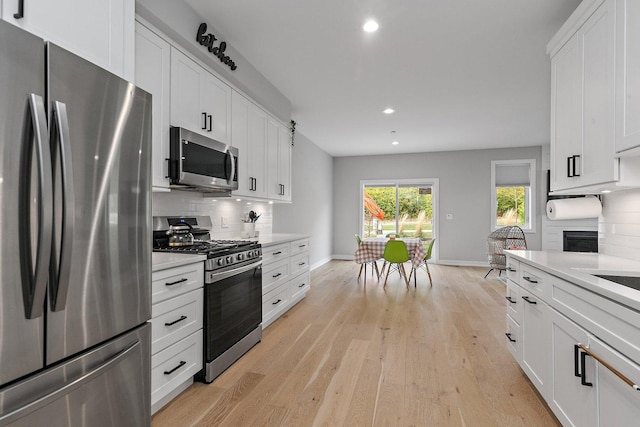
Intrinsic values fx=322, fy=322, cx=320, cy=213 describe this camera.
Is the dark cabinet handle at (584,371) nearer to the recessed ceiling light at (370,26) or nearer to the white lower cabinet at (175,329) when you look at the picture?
the white lower cabinet at (175,329)

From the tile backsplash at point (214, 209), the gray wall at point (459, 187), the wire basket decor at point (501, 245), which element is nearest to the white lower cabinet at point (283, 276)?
the tile backsplash at point (214, 209)

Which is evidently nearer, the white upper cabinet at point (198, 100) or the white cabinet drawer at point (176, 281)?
the white cabinet drawer at point (176, 281)

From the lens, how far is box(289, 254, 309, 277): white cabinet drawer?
3854 mm

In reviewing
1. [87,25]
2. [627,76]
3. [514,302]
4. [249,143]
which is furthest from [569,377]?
[249,143]

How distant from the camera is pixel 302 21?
249 cm

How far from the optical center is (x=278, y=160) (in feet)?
13.4

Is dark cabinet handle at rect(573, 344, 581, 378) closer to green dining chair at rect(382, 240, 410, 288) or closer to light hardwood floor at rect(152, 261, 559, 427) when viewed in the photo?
light hardwood floor at rect(152, 261, 559, 427)

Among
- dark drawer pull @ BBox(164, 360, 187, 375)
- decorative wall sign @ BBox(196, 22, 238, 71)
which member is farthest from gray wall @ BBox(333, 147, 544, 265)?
dark drawer pull @ BBox(164, 360, 187, 375)

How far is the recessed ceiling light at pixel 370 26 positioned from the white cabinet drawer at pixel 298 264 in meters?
2.47

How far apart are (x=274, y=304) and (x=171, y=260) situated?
1.66 m

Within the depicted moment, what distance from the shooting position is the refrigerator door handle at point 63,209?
1008 millimetres

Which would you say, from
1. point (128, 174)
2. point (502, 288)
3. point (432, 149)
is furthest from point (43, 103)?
point (432, 149)

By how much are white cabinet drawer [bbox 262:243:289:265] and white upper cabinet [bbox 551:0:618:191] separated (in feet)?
8.03

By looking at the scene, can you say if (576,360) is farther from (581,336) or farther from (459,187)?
(459,187)
